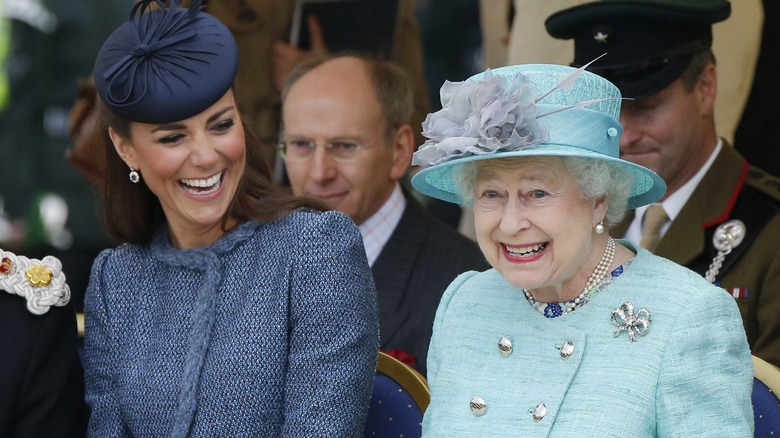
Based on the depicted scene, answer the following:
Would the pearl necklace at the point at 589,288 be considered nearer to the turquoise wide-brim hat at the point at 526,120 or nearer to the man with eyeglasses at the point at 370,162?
the turquoise wide-brim hat at the point at 526,120

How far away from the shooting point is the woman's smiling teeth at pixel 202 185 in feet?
9.59

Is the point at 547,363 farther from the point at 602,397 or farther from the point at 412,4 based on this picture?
the point at 412,4

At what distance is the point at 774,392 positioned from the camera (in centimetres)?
272

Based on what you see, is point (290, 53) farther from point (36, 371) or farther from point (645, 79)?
point (36, 371)

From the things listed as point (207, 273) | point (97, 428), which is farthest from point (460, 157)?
point (97, 428)

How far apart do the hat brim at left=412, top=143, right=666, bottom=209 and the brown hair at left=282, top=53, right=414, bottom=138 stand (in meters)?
1.57

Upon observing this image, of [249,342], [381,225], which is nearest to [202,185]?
[249,342]

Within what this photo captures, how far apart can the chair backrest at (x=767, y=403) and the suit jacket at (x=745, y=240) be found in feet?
1.58

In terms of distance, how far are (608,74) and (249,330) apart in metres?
1.42

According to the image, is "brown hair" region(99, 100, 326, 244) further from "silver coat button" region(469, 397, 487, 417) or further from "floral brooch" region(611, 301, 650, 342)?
"floral brooch" region(611, 301, 650, 342)

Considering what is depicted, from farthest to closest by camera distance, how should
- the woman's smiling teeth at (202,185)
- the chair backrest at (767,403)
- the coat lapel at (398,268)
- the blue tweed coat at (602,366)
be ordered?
the coat lapel at (398,268) → the woman's smiling teeth at (202,185) → the chair backrest at (767,403) → the blue tweed coat at (602,366)

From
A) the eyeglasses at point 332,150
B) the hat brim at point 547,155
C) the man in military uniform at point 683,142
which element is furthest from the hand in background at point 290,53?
the hat brim at point 547,155

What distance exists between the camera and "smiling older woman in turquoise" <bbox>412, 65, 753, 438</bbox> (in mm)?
2338

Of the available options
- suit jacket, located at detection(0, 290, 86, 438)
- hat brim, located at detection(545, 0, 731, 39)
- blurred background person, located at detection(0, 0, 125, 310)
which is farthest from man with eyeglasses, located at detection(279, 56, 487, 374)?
blurred background person, located at detection(0, 0, 125, 310)
